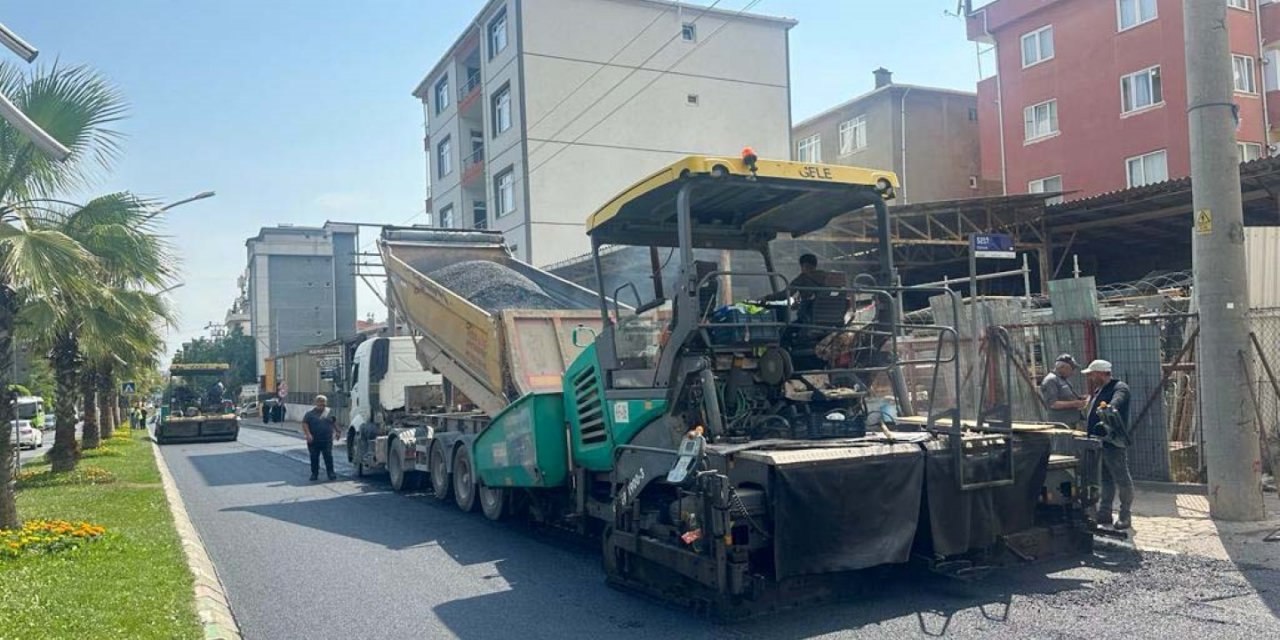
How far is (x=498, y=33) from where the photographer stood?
35031mm

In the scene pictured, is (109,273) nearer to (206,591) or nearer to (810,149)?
(206,591)

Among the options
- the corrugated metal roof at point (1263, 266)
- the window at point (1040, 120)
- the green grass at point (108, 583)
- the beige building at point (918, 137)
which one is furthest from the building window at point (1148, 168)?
the green grass at point (108, 583)

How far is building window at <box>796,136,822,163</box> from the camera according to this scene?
40.3 meters

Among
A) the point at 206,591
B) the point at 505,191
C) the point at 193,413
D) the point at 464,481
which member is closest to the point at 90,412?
the point at 193,413

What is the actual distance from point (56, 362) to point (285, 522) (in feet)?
30.5

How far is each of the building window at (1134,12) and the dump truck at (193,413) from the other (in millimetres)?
27908

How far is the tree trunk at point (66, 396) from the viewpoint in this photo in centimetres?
1739

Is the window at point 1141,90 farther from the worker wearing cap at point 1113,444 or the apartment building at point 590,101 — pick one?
the worker wearing cap at point 1113,444

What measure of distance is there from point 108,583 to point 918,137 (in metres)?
33.2

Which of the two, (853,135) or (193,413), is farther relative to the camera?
(853,135)

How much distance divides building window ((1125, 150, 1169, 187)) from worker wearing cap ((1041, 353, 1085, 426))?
1845cm

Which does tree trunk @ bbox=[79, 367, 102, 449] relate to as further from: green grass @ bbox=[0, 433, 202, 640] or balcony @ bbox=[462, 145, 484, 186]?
balcony @ bbox=[462, 145, 484, 186]

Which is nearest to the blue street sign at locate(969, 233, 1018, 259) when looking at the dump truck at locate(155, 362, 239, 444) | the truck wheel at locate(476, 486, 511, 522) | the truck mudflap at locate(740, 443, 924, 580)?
the truck mudflap at locate(740, 443, 924, 580)

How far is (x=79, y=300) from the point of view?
Result: 12.5 metres
